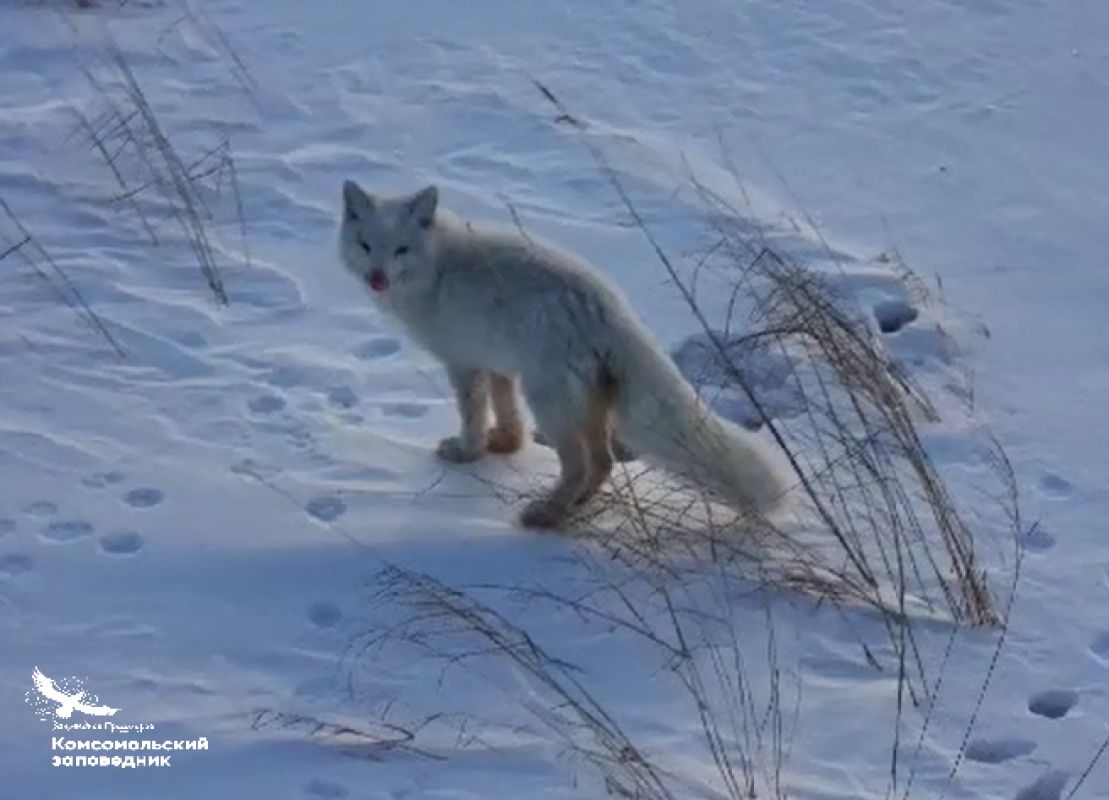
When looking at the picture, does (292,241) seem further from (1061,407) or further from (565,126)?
(1061,407)

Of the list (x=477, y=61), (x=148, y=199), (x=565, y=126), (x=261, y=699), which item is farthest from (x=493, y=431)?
(x=477, y=61)

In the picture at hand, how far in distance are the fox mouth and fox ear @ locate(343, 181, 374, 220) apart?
0.61ft

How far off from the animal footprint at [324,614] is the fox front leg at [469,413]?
0.92 meters

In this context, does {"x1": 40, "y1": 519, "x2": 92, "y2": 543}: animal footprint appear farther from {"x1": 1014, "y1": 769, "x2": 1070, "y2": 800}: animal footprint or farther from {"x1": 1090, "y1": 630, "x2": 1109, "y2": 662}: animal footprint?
{"x1": 1090, "y1": 630, "x2": 1109, "y2": 662}: animal footprint

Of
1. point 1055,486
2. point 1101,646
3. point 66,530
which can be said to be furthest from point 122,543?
point 1055,486

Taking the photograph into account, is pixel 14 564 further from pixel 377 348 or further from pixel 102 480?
pixel 377 348

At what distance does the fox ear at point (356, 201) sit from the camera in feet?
17.7

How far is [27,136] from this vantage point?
755 cm

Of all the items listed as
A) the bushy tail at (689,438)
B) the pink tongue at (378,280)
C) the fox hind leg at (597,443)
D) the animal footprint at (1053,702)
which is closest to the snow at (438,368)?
the animal footprint at (1053,702)

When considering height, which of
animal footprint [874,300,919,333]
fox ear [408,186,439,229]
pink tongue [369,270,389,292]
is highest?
fox ear [408,186,439,229]

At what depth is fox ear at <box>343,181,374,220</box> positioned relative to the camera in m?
5.39

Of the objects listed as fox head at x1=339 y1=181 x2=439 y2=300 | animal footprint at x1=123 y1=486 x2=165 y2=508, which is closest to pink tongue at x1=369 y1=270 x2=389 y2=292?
fox head at x1=339 y1=181 x2=439 y2=300

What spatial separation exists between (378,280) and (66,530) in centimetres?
109

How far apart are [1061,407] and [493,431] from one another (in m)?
1.74
